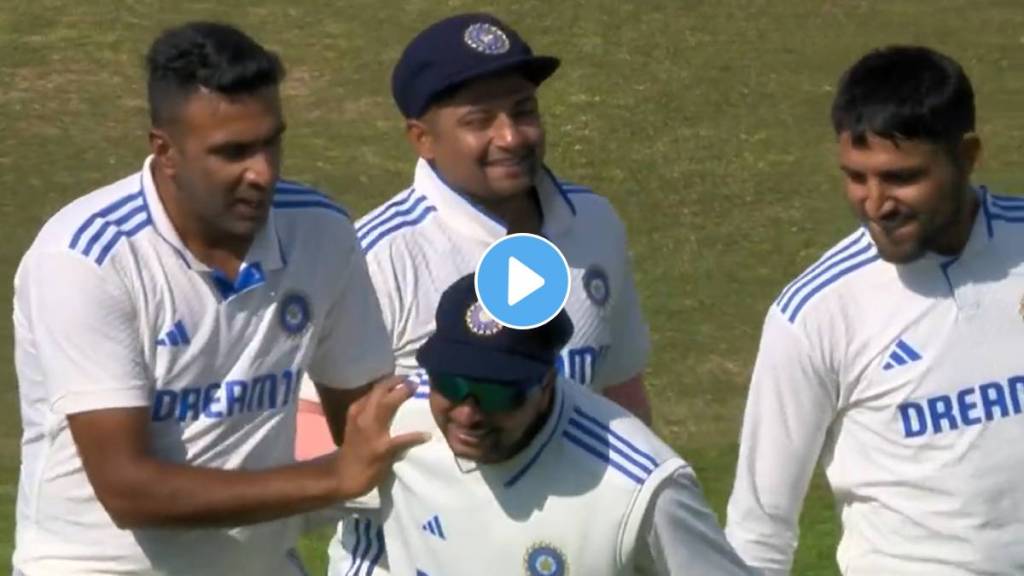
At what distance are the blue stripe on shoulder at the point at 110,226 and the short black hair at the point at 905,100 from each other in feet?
4.76

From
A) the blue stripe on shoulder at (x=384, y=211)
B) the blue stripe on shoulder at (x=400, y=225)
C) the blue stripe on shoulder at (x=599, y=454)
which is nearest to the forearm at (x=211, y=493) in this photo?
the blue stripe on shoulder at (x=599, y=454)

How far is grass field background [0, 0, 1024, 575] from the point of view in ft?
43.4

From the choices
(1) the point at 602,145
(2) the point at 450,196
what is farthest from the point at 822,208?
(2) the point at 450,196

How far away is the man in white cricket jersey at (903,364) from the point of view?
16.2 ft

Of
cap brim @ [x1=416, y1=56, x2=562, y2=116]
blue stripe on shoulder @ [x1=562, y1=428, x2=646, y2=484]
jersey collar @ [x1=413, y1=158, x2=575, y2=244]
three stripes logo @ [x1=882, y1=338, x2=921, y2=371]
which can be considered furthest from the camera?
jersey collar @ [x1=413, y1=158, x2=575, y2=244]

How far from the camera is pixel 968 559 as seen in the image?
194 inches

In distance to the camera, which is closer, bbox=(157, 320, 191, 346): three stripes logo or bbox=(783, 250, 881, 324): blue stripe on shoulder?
bbox=(157, 320, 191, 346): three stripes logo

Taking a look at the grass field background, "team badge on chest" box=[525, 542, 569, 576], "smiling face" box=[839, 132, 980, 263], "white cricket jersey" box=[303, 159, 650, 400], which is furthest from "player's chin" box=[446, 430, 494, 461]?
the grass field background

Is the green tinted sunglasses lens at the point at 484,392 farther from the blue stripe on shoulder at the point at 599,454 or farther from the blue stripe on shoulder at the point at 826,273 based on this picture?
the blue stripe on shoulder at the point at 826,273

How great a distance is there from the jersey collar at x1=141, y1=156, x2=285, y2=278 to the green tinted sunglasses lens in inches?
28.7

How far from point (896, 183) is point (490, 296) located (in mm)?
1091

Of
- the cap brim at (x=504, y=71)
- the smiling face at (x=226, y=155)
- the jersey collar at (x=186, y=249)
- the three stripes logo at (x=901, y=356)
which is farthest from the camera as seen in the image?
the cap brim at (x=504, y=71)

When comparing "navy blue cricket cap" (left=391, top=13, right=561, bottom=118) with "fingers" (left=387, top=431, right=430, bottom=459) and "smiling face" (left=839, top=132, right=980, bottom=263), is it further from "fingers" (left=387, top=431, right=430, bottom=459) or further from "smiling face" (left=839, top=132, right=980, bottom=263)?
"fingers" (left=387, top=431, right=430, bottom=459)
